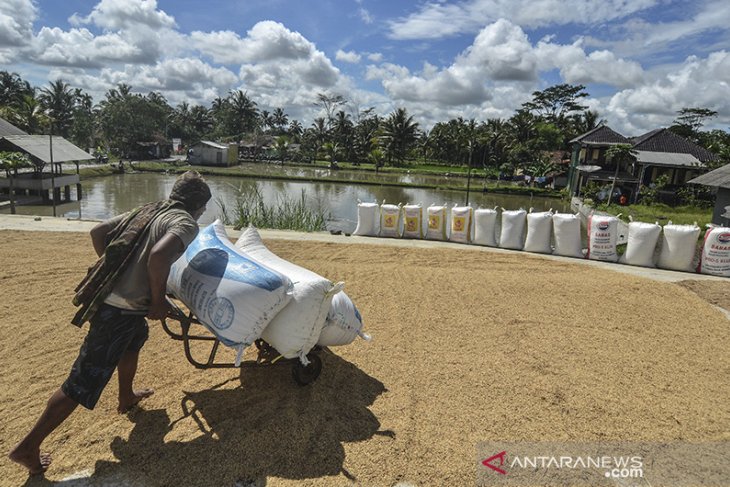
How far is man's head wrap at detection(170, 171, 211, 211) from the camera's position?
8.06ft

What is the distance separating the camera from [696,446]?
2.65 metres

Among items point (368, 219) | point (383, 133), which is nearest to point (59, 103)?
point (383, 133)

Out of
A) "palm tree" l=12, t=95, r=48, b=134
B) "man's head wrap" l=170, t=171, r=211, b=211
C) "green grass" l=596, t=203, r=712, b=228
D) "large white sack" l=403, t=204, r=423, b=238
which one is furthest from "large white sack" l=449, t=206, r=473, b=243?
"palm tree" l=12, t=95, r=48, b=134

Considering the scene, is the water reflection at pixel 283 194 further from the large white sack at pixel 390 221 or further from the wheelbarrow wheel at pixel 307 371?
the wheelbarrow wheel at pixel 307 371

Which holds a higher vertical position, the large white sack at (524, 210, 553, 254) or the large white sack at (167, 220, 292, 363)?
the large white sack at (167, 220, 292, 363)

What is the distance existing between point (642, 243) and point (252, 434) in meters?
7.64

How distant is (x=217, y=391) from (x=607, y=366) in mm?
3016

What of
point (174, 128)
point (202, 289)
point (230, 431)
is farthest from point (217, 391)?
point (174, 128)

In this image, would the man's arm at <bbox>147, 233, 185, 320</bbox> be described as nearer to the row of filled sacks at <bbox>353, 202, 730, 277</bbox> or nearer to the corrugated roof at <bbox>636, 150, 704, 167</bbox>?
the row of filled sacks at <bbox>353, 202, 730, 277</bbox>

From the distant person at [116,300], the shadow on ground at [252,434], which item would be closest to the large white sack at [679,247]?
the shadow on ground at [252,434]

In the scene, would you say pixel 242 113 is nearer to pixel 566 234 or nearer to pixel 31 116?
pixel 31 116

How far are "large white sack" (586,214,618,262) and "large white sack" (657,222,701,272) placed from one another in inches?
29.4

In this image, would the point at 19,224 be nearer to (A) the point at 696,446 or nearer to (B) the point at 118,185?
(A) the point at 696,446

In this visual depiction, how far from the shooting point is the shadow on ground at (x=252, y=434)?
2256 millimetres
